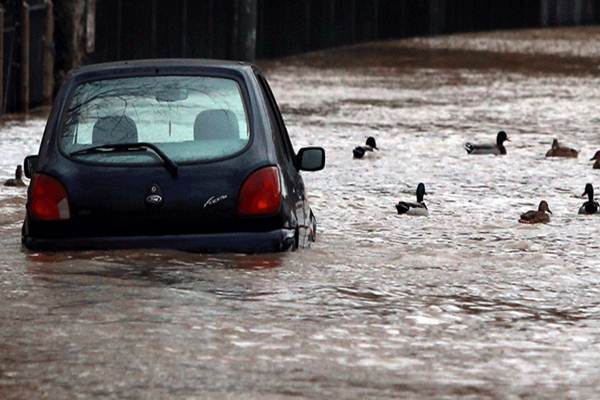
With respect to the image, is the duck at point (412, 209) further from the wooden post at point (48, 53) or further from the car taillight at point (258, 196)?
the wooden post at point (48, 53)

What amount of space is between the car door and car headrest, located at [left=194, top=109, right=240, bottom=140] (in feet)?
0.98

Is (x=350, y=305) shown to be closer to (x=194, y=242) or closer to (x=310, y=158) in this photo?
(x=194, y=242)

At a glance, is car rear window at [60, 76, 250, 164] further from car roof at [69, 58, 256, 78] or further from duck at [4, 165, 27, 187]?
duck at [4, 165, 27, 187]

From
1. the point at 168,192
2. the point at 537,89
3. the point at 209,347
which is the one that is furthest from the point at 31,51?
the point at 209,347

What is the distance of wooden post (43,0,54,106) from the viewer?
26906 mm

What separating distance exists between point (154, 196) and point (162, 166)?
0.20 meters

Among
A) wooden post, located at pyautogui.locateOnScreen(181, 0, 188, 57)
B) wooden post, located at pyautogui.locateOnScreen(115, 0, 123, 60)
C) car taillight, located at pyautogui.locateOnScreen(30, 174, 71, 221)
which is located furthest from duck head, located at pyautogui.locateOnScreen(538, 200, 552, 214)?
wooden post, located at pyautogui.locateOnScreen(181, 0, 188, 57)

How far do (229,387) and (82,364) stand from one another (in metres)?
0.88

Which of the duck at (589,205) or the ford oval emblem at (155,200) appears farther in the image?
the duck at (589,205)

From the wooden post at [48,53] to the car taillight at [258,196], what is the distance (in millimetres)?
16425

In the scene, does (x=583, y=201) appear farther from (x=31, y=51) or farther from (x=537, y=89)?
(x=537, y=89)

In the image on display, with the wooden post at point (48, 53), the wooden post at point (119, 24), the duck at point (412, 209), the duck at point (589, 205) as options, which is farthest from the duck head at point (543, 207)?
the wooden post at point (119, 24)

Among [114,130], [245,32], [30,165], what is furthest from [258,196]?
[245,32]

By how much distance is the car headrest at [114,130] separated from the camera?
11.1 metres
